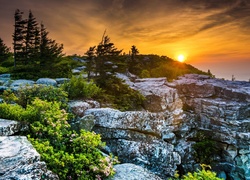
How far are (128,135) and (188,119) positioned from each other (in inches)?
433

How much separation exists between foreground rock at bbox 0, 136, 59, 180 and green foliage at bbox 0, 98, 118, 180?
0.72 m

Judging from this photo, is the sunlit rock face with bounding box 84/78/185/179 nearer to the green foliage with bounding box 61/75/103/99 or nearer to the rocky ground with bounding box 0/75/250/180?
the rocky ground with bounding box 0/75/250/180

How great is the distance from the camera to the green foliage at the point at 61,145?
6191 millimetres

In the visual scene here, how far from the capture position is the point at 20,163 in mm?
4816

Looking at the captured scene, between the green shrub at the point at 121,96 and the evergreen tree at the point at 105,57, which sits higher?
the evergreen tree at the point at 105,57

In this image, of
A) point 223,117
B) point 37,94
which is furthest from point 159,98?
point 37,94

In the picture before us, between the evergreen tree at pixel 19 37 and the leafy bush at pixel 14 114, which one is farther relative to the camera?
the evergreen tree at pixel 19 37

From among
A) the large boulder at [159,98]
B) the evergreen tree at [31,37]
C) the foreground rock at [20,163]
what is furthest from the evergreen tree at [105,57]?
the evergreen tree at [31,37]

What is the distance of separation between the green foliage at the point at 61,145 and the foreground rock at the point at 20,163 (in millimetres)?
718

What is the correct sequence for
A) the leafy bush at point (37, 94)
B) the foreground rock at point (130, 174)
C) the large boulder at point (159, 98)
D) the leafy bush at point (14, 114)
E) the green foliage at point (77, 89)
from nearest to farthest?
the foreground rock at point (130, 174), the leafy bush at point (14, 114), the leafy bush at point (37, 94), the green foliage at point (77, 89), the large boulder at point (159, 98)

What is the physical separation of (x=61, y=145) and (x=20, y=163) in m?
2.34

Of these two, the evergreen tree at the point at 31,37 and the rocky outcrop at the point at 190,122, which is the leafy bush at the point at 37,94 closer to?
the rocky outcrop at the point at 190,122

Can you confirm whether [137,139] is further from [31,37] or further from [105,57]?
[31,37]

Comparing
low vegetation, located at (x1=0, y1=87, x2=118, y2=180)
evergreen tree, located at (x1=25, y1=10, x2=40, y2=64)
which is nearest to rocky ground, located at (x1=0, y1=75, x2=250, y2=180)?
→ low vegetation, located at (x1=0, y1=87, x2=118, y2=180)
